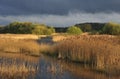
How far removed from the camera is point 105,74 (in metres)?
17.8

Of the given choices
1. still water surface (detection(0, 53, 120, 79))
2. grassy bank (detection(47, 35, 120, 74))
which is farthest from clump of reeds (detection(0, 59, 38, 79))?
grassy bank (detection(47, 35, 120, 74))

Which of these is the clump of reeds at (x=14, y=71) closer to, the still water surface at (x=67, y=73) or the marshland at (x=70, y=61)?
the marshland at (x=70, y=61)

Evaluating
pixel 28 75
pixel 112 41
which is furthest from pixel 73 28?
pixel 28 75

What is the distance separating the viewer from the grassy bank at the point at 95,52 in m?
18.6

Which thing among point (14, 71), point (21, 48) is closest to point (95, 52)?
point (14, 71)

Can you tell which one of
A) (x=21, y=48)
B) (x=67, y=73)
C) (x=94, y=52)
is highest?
(x=94, y=52)

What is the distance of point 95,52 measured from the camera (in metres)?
20.4

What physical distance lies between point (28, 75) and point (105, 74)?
12.9 feet

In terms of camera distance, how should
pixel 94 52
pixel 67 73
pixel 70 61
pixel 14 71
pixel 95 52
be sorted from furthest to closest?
1. pixel 70 61
2. pixel 94 52
3. pixel 95 52
4. pixel 67 73
5. pixel 14 71

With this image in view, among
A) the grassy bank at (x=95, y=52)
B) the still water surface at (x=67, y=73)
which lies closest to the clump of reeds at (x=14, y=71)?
the still water surface at (x=67, y=73)

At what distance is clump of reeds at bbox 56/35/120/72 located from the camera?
18.7 meters

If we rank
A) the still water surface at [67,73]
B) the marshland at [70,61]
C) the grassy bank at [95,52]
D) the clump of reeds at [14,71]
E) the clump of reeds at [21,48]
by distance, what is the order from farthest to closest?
the clump of reeds at [21,48] < the grassy bank at [95,52] < the marshland at [70,61] < the still water surface at [67,73] < the clump of reeds at [14,71]

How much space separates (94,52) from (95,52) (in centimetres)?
12

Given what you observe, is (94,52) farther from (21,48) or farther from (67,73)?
(21,48)
